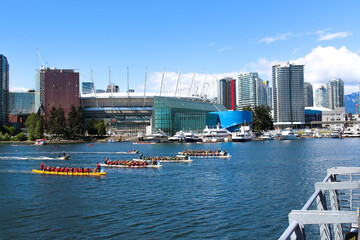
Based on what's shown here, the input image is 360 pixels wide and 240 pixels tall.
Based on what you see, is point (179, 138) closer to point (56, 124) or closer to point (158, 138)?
point (158, 138)

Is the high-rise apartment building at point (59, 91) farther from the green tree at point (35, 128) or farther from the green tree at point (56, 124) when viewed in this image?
the green tree at point (56, 124)

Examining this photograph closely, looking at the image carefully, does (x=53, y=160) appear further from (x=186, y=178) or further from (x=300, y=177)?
(x=300, y=177)

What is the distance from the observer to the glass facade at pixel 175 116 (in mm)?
164375

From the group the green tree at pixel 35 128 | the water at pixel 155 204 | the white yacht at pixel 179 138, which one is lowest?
the water at pixel 155 204

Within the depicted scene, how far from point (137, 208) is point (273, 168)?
3191 cm

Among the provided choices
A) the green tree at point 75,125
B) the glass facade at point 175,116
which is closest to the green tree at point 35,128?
the green tree at point 75,125

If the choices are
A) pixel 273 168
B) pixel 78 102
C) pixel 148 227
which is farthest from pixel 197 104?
pixel 148 227

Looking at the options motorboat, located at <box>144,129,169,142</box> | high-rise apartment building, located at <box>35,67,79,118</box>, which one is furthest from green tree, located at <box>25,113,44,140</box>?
motorboat, located at <box>144,129,169,142</box>

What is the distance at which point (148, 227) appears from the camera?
2458 cm

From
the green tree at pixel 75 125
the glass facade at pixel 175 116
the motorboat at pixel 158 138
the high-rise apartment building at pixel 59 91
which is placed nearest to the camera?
the motorboat at pixel 158 138

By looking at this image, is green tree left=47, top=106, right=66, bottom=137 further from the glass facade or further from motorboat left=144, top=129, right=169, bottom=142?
the glass facade

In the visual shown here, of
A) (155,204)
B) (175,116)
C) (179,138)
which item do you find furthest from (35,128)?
(155,204)

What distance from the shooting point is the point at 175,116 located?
16788 cm

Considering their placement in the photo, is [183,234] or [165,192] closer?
[183,234]
